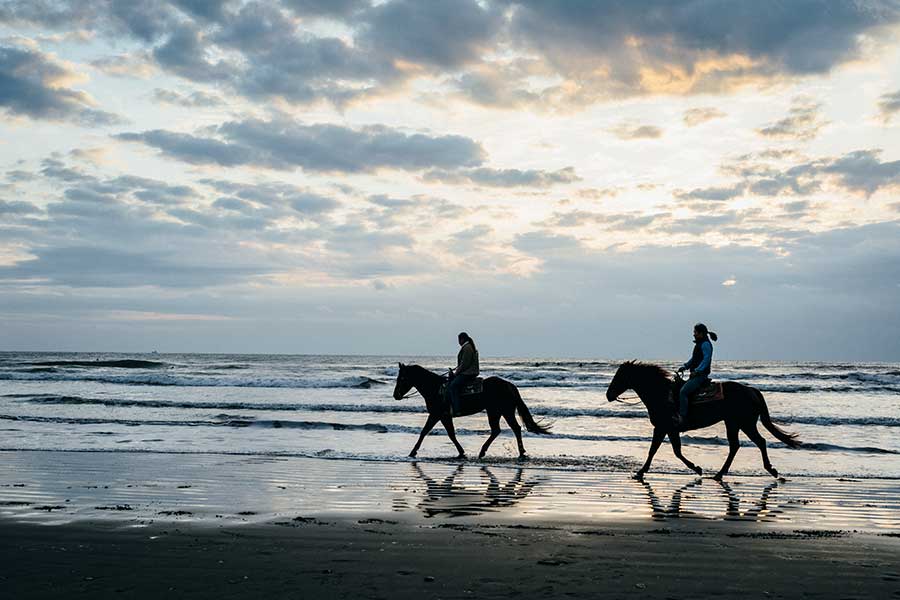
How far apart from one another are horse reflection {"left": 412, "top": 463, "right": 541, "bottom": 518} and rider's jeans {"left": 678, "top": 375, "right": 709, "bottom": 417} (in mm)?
2867

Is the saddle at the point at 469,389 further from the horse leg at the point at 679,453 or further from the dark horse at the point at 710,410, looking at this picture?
the horse leg at the point at 679,453

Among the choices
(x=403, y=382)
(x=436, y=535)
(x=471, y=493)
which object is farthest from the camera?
(x=403, y=382)

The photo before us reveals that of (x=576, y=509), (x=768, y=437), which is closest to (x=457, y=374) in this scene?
(x=576, y=509)

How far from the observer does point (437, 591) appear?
4887 millimetres

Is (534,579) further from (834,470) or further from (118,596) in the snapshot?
(834,470)

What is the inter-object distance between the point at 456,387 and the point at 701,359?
16.1ft

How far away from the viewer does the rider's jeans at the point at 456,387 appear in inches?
567

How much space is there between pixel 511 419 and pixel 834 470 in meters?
5.78

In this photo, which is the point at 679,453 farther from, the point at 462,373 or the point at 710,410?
the point at 462,373

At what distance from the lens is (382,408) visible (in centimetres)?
2480

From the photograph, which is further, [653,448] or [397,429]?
[397,429]

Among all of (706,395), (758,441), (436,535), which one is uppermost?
(706,395)

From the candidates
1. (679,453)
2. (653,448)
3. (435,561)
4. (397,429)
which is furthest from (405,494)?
(397,429)

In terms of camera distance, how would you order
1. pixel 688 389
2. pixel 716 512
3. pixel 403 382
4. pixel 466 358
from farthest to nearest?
1. pixel 403 382
2. pixel 466 358
3. pixel 688 389
4. pixel 716 512
